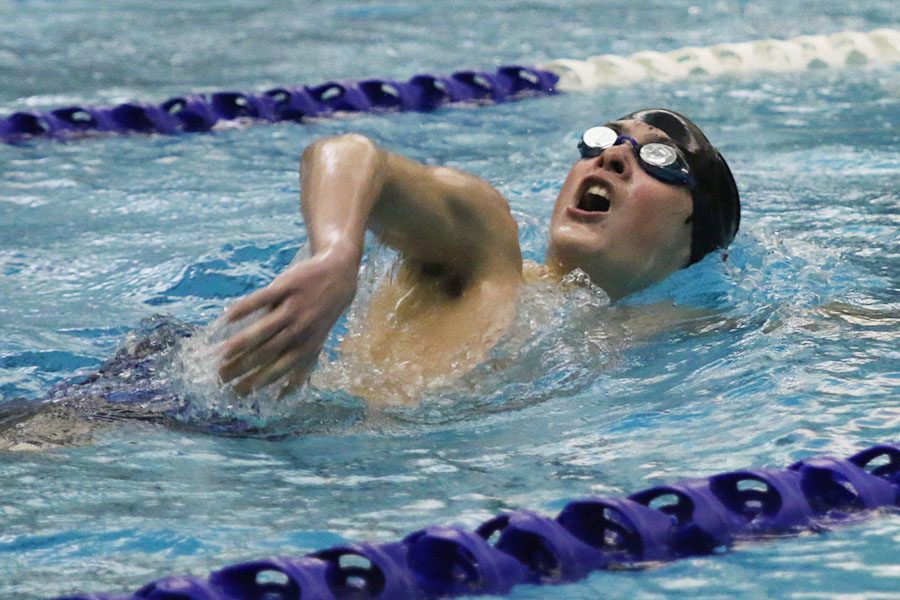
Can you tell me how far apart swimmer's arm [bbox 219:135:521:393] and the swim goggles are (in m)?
0.35

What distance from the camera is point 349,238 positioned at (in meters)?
2.28

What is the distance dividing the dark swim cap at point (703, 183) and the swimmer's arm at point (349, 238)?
0.50 meters

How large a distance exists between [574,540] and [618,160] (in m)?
1.31

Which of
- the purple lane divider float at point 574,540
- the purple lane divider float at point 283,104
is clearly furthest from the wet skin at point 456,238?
the purple lane divider float at point 283,104

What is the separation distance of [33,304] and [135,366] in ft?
3.25

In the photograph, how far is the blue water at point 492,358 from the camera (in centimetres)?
227

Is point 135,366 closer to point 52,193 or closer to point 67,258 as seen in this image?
point 67,258

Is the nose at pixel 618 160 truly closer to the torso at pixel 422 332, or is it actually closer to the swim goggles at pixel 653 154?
the swim goggles at pixel 653 154

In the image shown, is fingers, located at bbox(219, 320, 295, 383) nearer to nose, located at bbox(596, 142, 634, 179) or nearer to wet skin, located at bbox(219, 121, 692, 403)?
wet skin, located at bbox(219, 121, 692, 403)

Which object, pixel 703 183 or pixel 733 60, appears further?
pixel 733 60

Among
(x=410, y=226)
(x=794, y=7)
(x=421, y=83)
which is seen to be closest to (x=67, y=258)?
(x=410, y=226)

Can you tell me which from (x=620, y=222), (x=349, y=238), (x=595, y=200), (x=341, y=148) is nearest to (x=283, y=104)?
(x=595, y=200)

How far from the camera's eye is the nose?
3.26 metres

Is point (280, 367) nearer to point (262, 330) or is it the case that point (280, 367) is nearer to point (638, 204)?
point (262, 330)
